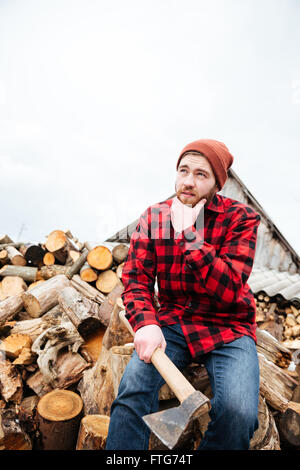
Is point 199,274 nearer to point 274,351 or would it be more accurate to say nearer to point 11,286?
point 274,351

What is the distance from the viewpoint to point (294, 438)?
6.98 ft

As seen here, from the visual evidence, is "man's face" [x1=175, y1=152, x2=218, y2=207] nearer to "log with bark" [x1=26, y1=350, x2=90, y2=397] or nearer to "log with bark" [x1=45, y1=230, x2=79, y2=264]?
"log with bark" [x1=26, y1=350, x2=90, y2=397]

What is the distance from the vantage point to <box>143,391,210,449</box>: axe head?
3.92 ft

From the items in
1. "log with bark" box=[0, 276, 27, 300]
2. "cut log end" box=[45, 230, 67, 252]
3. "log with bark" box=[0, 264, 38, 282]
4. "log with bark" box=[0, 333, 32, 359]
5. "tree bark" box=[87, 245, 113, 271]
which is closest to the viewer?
"log with bark" box=[0, 333, 32, 359]

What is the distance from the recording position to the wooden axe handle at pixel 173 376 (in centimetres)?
133

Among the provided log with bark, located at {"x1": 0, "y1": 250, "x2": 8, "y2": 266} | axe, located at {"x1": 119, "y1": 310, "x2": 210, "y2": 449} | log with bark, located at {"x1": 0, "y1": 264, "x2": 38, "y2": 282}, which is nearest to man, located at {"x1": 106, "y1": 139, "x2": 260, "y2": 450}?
axe, located at {"x1": 119, "y1": 310, "x2": 210, "y2": 449}

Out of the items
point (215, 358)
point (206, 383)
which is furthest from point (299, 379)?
point (215, 358)

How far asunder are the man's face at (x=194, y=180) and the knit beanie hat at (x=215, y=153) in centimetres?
3

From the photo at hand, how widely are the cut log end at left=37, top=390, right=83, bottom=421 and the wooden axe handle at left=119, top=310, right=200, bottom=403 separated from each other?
127cm

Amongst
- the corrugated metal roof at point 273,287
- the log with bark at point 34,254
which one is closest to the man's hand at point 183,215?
the corrugated metal roof at point 273,287

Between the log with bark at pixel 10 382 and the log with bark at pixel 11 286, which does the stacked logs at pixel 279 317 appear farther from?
the log with bark at pixel 11 286

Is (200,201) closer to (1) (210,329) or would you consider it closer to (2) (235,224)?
(2) (235,224)

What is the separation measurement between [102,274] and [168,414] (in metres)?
3.82

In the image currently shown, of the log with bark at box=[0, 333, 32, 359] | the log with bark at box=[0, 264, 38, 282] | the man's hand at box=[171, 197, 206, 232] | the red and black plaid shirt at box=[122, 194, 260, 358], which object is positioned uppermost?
the man's hand at box=[171, 197, 206, 232]
